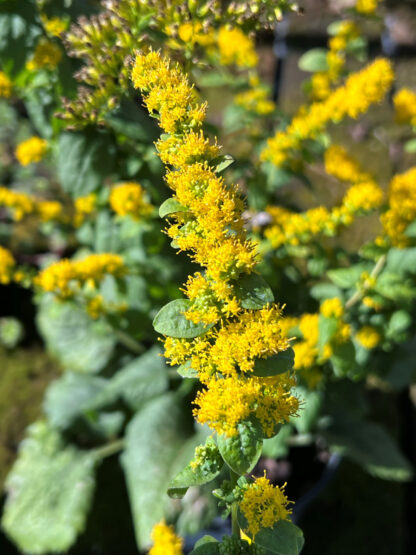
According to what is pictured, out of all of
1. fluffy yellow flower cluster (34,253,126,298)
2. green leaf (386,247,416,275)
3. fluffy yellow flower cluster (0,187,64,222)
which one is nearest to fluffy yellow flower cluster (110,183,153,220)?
fluffy yellow flower cluster (34,253,126,298)

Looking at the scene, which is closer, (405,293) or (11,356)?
(405,293)

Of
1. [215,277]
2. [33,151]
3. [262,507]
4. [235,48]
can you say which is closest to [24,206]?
[33,151]

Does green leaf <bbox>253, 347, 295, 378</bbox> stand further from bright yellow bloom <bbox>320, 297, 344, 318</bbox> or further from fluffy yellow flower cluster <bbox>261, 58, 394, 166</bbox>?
fluffy yellow flower cluster <bbox>261, 58, 394, 166</bbox>

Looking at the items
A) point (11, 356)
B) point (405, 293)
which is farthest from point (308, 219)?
point (11, 356)

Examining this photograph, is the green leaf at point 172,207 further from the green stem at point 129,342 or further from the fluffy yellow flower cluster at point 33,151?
the green stem at point 129,342

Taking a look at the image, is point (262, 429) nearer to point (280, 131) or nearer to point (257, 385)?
point (257, 385)

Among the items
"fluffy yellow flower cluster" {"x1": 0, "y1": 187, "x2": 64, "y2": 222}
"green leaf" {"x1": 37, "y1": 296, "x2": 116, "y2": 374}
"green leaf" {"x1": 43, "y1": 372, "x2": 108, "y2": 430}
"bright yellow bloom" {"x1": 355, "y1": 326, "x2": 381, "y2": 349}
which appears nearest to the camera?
"bright yellow bloom" {"x1": 355, "y1": 326, "x2": 381, "y2": 349}
